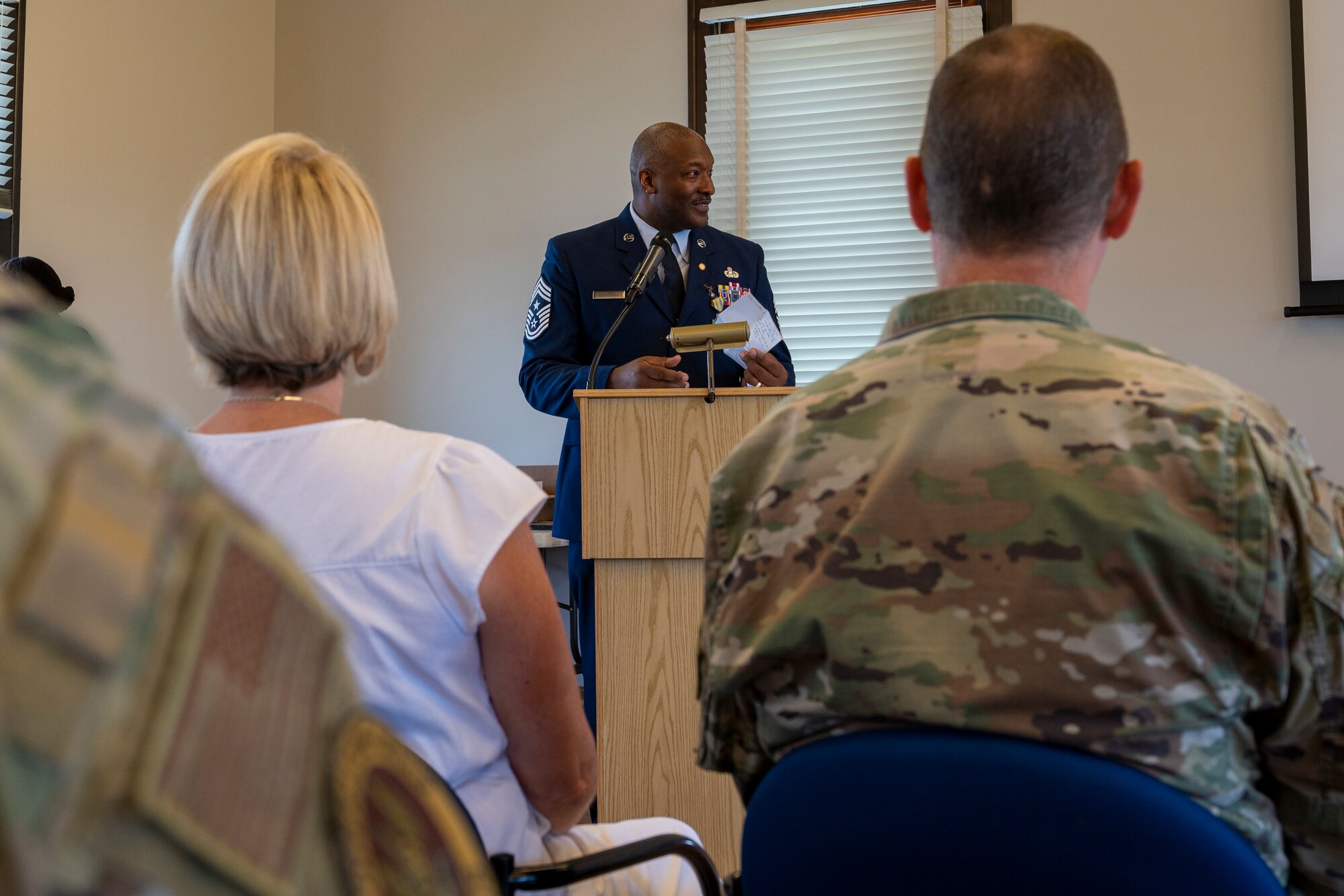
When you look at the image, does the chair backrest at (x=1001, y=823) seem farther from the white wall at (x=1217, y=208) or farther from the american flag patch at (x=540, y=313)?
the white wall at (x=1217, y=208)

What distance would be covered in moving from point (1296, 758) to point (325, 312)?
1.01 metres

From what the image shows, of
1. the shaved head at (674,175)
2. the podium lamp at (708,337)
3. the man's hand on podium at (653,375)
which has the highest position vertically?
the shaved head at (674,175)

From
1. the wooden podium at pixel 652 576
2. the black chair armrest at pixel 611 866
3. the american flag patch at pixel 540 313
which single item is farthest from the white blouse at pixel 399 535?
the american flag patch at pixel 540 313

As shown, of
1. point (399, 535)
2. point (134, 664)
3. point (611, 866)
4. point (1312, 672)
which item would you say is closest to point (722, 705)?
point (611, 866)

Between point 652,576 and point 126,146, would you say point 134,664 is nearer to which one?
point 652,576

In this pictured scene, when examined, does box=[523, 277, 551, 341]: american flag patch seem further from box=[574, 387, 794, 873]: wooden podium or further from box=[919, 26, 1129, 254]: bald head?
box=[919, 26, 1129, 254]: bald head

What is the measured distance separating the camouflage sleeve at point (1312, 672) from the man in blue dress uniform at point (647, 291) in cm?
210

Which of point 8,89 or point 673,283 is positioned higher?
point 8,89

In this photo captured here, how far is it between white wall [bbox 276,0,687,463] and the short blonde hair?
10.6 ft

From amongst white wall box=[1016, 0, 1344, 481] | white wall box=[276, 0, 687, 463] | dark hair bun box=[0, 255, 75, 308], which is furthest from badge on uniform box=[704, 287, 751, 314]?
dark hair bun box=[0, 255, 75, 308]

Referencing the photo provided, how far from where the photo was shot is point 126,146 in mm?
4023

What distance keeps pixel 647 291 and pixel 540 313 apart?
0.32 meters

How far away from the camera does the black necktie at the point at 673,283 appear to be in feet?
10.3

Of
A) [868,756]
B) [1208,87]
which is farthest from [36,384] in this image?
[1208,87]
